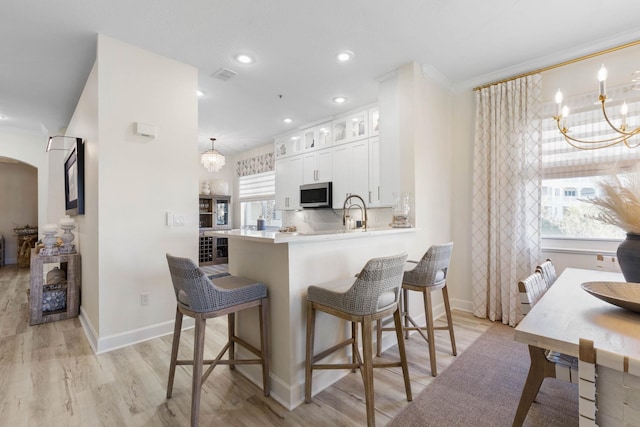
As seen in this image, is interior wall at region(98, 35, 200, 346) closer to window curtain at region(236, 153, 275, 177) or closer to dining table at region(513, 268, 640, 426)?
dining table at region(513, 268, 640, 426)

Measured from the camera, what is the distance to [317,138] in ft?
16.4

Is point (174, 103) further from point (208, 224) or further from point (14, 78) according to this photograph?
point (208, 224)

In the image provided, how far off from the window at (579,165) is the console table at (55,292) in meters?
5.15

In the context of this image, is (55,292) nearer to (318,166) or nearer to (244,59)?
(244,59)

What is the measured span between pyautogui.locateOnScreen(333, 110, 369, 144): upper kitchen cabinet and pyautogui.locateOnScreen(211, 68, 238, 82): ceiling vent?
1.86 metres

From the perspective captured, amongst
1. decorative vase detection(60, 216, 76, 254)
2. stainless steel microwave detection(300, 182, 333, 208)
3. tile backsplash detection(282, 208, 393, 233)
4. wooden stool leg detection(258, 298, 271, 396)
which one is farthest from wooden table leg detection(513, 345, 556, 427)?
decorative vase detection(60, 216, 76, 254)

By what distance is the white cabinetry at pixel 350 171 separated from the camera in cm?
419

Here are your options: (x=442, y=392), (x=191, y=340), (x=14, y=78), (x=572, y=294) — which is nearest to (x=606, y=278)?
(x=572, y=294)

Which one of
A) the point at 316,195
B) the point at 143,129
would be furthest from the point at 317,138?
the point at 143,129

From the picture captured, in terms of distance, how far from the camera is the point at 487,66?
3.16 m

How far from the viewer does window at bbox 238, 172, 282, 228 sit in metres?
6.48

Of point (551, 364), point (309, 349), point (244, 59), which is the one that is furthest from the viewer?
point (244, 59)

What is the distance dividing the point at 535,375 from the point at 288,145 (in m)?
4.97

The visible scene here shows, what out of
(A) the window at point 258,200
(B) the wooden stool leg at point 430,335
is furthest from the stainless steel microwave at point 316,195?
(B) the wooden stool leg at point 430,335
